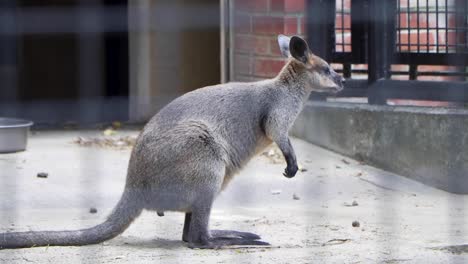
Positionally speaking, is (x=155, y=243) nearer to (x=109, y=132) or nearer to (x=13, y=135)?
(x=13, y=135)

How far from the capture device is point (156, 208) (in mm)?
4535

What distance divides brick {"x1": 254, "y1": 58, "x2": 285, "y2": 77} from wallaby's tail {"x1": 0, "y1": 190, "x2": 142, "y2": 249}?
2.47 meters

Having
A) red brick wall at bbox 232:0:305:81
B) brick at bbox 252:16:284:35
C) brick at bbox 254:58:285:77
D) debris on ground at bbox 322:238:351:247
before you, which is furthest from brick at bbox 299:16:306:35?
debris on ground at bbox 322:238:351:247

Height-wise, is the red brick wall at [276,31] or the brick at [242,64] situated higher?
the red brick wall at [276,31]

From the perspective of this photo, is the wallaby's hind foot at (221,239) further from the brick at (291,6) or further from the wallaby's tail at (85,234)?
the brick at (291,6)

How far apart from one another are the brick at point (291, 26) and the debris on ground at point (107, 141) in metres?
1.21

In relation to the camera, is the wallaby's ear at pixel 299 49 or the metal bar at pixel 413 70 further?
the metal bar at pixel 413 70

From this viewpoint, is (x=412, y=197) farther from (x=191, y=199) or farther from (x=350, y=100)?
(x=191, y=199)

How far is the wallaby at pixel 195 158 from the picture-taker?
445 centimetres

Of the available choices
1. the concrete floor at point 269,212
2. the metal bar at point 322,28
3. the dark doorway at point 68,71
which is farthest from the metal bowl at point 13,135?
the metal bar at point 322,28

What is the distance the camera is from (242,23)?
281 inches

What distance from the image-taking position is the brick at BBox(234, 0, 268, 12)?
271 inches

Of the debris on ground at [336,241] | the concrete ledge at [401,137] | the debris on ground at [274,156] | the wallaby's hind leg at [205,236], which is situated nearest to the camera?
the wallaby's hind leg at [205,236]

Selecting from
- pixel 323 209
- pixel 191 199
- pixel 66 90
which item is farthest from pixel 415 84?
pixel 66 90
